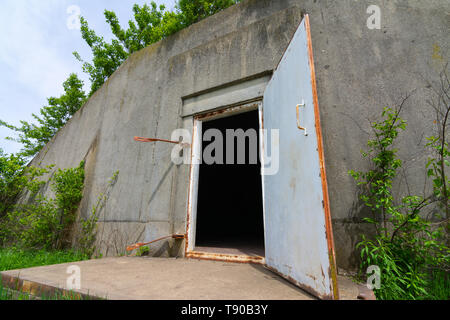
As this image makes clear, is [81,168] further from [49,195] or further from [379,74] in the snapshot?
[379,74]

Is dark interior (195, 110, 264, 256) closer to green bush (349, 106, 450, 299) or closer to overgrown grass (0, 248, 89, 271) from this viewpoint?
overgrown grass (0, 248, 89, 271)

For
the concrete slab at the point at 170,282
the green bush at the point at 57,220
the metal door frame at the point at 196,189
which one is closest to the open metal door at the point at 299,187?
the concrete slab at the point at 170,282

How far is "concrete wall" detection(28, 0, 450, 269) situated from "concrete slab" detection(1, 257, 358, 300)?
2.68 feet

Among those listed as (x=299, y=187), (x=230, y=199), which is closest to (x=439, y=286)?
(x=299, y=187)

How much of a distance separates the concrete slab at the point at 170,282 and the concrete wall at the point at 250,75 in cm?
82

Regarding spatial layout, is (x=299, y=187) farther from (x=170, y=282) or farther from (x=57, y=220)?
(x=57, y=220)

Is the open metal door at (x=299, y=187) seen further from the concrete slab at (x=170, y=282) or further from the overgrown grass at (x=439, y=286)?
Result: the overgrown grass at (x=439, y=286)

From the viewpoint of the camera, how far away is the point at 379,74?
2631 mm

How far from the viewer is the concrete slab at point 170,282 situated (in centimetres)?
161

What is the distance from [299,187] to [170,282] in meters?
1.41

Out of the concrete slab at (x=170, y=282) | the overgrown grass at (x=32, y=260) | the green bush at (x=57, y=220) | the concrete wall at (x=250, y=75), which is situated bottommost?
the overgrown grass at (x=32, y=260)

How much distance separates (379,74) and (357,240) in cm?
193
